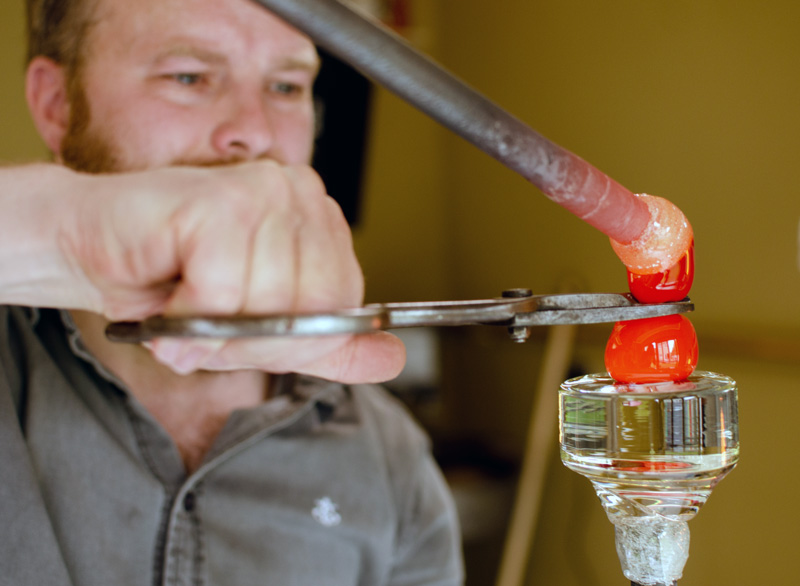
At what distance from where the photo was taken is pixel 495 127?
227 millimetres

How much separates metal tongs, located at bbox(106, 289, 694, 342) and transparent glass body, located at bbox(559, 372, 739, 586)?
1.4 inches

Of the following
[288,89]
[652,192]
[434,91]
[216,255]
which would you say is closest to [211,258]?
[216,255]

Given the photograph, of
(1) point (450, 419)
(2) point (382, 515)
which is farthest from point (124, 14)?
(1) point (450, 419)

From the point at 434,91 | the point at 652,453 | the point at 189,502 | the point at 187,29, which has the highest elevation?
the point at 187,29

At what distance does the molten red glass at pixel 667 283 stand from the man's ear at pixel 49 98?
2.88 ft

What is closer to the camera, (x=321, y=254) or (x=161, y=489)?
(x=321, y=254)

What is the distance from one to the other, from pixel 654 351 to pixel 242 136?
618mm

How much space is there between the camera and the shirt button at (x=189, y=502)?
776 mm

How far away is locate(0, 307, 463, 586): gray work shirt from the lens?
0.69m

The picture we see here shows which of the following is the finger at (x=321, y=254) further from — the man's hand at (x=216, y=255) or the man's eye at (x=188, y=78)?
the man's eye at (x=188, y=78)

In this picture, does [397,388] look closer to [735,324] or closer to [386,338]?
[735,324]

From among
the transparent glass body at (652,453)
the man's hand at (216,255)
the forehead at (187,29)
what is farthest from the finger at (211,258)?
the forehead at (187,29)

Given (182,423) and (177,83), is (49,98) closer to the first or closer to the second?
(177,83)

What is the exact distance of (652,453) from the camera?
0.28 m
